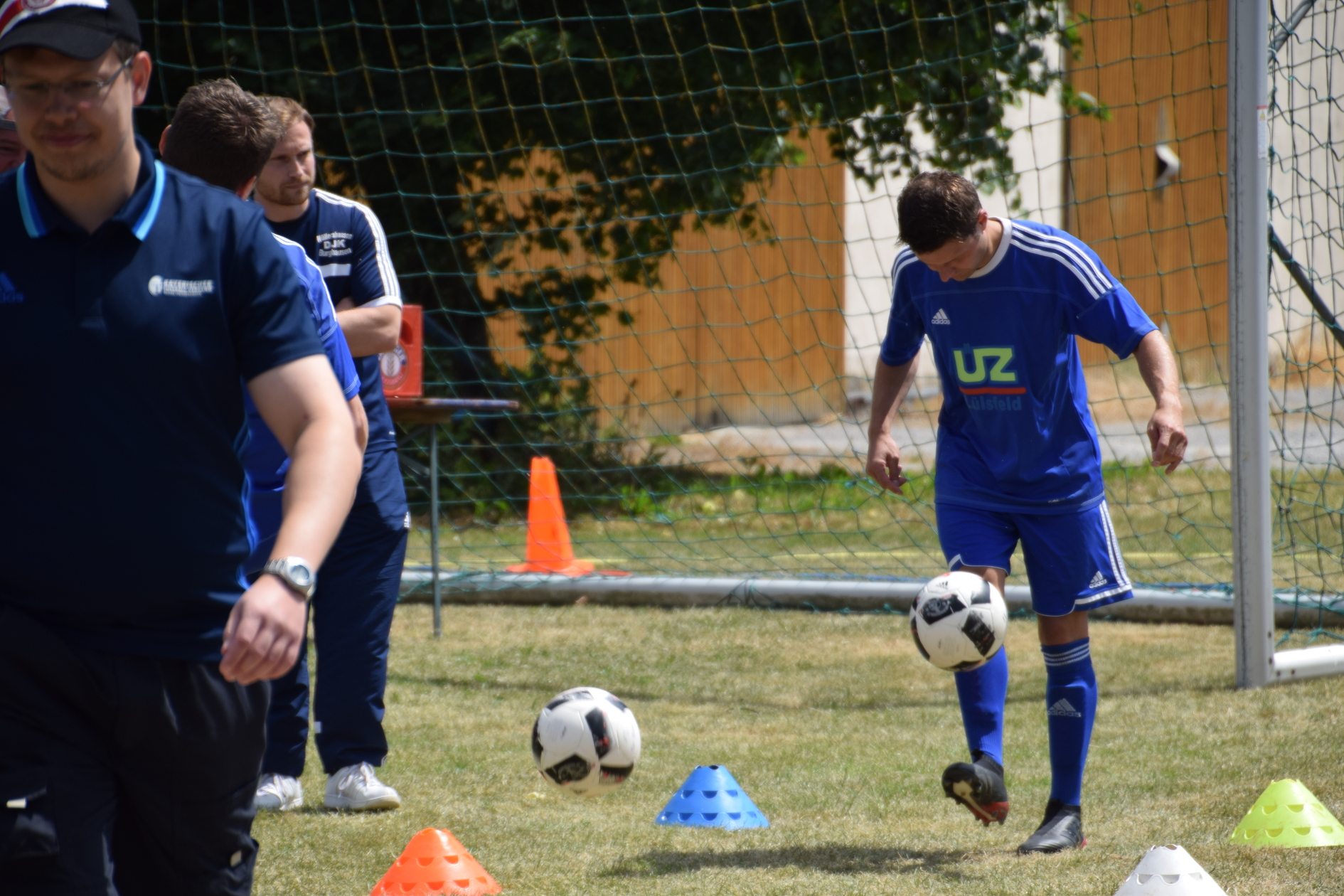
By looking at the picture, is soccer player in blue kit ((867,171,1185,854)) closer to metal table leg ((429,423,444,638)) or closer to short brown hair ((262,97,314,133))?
short brown hair ((262,97,314,133))

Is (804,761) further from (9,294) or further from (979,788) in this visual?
(9,294)

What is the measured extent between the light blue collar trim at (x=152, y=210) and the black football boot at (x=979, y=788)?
2675 mm

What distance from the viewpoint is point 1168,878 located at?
3205 mm

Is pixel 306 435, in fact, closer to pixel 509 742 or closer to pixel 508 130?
pixel 509 742

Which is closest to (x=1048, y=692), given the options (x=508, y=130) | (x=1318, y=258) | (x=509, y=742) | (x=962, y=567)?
(x=962, y=567)

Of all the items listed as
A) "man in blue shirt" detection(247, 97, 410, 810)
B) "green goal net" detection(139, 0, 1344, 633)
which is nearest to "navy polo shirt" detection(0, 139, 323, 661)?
"man in blue shirt" detection(247, 97, 410, 810)

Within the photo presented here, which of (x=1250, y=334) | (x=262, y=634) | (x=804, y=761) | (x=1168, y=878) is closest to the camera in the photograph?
(x=262, y=634)

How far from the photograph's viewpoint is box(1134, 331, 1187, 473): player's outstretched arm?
3.91 meters

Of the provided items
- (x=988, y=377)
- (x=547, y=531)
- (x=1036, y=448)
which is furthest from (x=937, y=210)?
(x=547, y=531)

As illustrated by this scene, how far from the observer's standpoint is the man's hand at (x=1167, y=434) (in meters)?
3.90

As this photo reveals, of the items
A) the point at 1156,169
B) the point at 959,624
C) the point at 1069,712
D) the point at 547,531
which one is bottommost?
the point at 547,531

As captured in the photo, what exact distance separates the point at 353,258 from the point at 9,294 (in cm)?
264

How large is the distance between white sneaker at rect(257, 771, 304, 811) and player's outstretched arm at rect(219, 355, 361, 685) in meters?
2.65

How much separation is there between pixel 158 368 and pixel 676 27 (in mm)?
8509
